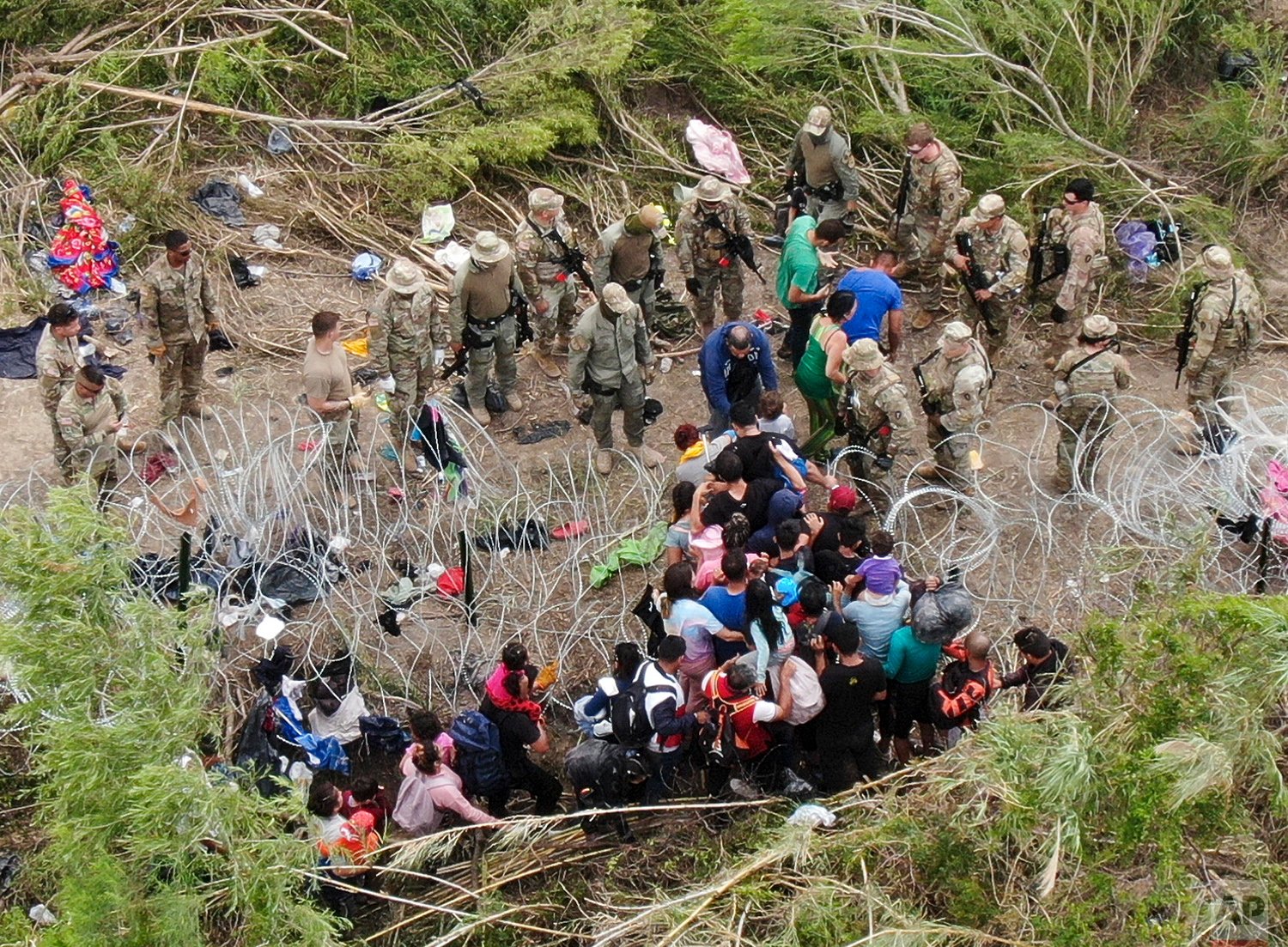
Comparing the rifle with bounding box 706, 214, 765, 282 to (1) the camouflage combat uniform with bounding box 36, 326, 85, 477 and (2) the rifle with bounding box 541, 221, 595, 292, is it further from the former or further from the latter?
(1) the camouflage combat uniform with bounding box 36, 326, 85, 477

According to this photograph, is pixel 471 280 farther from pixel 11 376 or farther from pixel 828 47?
pixel 828 47

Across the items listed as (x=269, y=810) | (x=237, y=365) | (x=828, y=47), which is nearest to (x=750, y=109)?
(x=828, y=47)

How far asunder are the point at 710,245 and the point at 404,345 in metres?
2.41

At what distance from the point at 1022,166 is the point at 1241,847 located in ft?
22.9

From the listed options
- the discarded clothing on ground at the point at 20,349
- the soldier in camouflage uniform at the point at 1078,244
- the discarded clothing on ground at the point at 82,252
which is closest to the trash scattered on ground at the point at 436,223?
the discarded clothing on ground at the point at 82,252

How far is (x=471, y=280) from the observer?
9.21 meters

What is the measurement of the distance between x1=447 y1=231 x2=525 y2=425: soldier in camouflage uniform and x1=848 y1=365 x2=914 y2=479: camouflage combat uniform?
98.7 inches

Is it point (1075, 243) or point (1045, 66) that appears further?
point (1045, 66)

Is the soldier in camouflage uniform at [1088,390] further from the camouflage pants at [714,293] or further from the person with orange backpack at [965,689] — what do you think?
the camouflage pants at [714,293]

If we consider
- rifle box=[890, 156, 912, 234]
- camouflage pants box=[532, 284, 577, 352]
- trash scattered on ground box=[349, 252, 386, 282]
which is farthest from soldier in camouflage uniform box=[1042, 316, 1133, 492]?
trash scattered on ground box=[349, 252, 386, 282]

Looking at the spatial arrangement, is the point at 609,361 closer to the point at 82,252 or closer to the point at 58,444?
the point at 58,444

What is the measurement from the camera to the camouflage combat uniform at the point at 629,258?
9.55 m

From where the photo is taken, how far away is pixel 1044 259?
10.2 meters

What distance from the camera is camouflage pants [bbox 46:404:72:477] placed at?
28.0 feet
